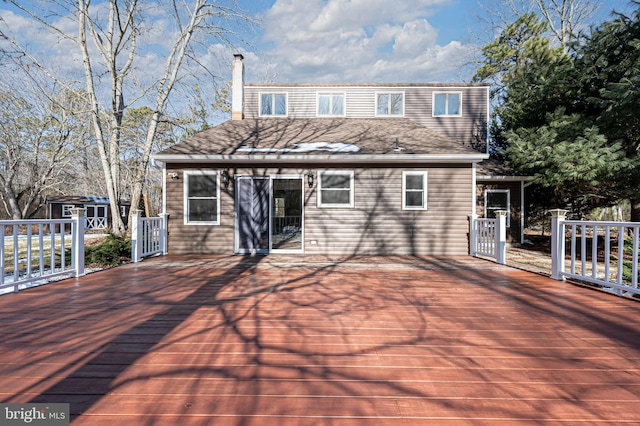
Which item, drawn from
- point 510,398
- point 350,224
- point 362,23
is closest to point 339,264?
point 350,224

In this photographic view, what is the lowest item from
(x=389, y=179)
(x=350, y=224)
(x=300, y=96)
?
(x=350, y=224)

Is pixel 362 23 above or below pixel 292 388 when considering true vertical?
above

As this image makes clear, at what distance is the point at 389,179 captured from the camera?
718 cm

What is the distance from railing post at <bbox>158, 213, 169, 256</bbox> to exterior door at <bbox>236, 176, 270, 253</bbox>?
1571mm

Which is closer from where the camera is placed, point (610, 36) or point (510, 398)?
point (510, 398)

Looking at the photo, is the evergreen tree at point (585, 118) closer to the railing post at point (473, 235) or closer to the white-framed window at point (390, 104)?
the railing post at point (473, 235)

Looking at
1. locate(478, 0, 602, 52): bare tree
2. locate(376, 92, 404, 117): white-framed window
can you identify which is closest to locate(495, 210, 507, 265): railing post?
locate(376, 92, 404, 117): white-framed window

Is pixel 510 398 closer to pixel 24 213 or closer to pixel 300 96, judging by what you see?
pixel 300 96

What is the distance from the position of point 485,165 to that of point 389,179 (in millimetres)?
5197

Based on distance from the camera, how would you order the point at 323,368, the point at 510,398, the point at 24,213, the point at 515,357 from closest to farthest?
the point at 510,398
the point at 323,368
the point at 515,357
the point at 24,213

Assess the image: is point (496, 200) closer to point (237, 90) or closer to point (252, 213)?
point (252, 213)

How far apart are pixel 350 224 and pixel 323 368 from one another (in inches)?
212

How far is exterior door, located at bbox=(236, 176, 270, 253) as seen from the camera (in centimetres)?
723

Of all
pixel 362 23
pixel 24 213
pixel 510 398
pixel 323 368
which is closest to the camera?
pixel 510 398
